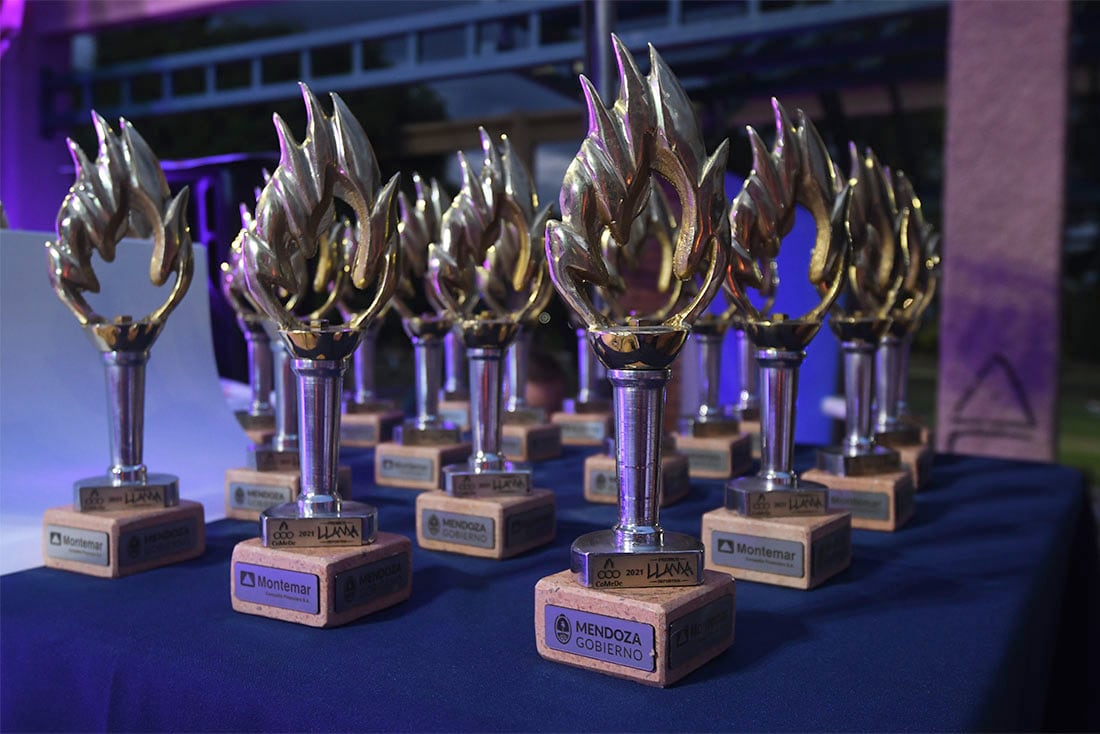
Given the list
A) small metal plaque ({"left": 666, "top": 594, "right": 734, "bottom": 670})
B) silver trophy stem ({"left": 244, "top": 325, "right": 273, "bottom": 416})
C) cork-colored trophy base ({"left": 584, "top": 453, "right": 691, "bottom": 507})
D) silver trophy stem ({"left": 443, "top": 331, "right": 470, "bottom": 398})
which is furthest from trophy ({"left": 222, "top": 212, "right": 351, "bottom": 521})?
small metal plaque ({"left": 666, "top": 594, "right": 734, "bottom": 670})

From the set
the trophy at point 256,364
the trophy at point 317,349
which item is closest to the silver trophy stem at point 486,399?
the trophy at point 317,349

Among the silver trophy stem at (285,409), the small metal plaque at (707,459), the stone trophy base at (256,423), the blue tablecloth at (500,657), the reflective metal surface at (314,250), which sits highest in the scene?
the reflective metal surface at (314,250)

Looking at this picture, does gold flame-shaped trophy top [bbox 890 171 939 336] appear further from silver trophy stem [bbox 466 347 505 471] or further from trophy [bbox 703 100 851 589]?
silver trophy stem [bbox 466 347 505 471]

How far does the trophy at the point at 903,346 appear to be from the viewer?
1.46 m

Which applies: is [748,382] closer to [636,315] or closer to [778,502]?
[636,315]

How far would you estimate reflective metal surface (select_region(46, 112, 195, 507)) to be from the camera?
1022 millimetres

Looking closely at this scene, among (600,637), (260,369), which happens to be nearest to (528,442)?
(260,369)

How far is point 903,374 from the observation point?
166 centimetres

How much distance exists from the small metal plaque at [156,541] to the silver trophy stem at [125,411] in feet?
0.22

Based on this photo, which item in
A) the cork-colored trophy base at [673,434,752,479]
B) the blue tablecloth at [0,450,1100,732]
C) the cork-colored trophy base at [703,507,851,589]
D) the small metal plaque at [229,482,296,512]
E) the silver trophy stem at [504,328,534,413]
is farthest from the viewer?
the silver trophy stem at [504,328,534,413]

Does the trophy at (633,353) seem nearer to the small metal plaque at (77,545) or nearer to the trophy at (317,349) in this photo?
the trophy at (317,349)

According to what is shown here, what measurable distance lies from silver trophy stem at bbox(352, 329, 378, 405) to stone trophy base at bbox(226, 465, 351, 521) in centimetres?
62

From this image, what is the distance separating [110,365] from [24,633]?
314mm

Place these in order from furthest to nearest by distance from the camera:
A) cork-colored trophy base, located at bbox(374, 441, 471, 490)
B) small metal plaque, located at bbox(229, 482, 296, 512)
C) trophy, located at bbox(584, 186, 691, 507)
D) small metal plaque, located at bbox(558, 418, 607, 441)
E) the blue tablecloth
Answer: small metal plaque, located at bbox(558, 418, 607, 441)
cork-colored trophy base, located at bbox(374, 441, 471, 490)
trophy, located at bbox(584, 186, 691, 507)
small metal plaque, located at bbox(229, 482, 296, 512)
the blue tablecloth
